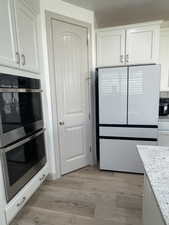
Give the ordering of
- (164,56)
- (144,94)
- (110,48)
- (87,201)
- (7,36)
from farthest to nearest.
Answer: (164,56) < (110,48) < (144,94) < (87,201) < (7,36)

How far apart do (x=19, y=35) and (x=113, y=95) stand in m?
1.44

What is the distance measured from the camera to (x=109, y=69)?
223 cm

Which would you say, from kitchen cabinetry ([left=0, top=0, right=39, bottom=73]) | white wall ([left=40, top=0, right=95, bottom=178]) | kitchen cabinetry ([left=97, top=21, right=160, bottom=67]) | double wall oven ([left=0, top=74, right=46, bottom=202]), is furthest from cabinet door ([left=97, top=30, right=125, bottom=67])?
double wall oven ([left=0, top=74, right=46, bottom=202])

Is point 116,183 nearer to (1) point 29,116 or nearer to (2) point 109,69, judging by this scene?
(1) point 29,116

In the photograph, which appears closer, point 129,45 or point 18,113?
point 18,113

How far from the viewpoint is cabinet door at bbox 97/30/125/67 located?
2297mm

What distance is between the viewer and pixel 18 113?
4.71 feet

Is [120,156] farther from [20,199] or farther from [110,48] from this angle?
[110,48]

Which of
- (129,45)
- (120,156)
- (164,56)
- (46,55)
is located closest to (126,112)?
(120,156)

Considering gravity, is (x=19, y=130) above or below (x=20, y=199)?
above

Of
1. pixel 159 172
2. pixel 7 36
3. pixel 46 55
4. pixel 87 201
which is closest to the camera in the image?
pixel 159 172

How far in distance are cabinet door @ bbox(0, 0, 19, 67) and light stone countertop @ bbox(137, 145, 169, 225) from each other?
138 cm

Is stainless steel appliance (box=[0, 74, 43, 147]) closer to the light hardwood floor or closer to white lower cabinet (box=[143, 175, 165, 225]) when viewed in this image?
the light hardwood floor

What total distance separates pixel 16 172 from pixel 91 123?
1.43m
